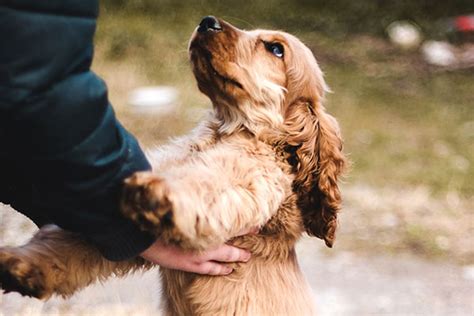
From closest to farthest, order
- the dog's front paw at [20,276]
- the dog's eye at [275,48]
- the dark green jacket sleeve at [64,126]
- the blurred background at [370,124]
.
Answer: the dark green jacket sleeve at [64,126] → the dog's front paw at [20,276] → the dog's eye at [275,48] → the blurred background at [370,124]

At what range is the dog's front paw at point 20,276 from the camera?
2.42 meters

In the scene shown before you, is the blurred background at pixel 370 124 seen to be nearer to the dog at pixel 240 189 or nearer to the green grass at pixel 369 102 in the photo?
the green grass at pixel 369 102

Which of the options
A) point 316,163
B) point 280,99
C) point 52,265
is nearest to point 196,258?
point 52,265

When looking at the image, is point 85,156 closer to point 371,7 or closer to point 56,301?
point 56,301

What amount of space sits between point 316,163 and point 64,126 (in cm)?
141

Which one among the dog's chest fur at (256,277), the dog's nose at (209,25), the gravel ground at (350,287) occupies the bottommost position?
the gravel ground at (350,287)

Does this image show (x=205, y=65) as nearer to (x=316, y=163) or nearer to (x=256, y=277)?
(x=316, y=163)

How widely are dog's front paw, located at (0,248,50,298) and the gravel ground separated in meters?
1.93

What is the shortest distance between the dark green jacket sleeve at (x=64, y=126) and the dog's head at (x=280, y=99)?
82cm

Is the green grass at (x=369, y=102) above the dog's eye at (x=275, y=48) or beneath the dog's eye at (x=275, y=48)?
beneath

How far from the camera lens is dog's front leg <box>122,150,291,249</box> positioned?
7.36 ft

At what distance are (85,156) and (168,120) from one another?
263 inches

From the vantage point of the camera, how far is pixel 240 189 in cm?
267

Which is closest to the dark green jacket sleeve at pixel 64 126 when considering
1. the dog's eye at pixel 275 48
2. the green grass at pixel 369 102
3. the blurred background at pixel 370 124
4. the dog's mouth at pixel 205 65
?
the dog's mouth at pixel 205 65
